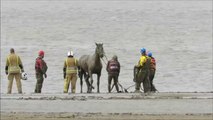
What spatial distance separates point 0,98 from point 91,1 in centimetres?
5540

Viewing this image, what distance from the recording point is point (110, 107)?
65.4ft

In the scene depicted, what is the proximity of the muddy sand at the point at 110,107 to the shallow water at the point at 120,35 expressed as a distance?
993 cm

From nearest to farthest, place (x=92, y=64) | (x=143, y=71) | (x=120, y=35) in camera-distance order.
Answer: (x=143, y=71) < (x=92, y=64) < (x=120, y=35)

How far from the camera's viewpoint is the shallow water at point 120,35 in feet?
127

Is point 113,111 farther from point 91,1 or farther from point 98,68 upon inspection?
point 91,1

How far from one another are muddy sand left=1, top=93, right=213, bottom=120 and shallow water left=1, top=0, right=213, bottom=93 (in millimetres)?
9934

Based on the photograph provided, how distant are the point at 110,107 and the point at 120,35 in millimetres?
36896

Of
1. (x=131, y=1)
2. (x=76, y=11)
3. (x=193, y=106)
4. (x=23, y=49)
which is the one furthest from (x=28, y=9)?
(x=193, y=106)

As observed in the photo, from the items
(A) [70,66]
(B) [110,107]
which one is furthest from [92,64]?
(B) [110,107]

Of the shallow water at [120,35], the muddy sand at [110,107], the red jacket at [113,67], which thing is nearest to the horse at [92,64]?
the red jacket at [113,67]

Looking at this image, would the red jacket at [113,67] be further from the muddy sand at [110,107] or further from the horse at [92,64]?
the muddy sand at [110,107]

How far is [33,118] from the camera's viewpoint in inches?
712

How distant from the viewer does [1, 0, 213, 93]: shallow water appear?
3881 centimetres

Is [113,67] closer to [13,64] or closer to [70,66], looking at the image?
[70,66]
